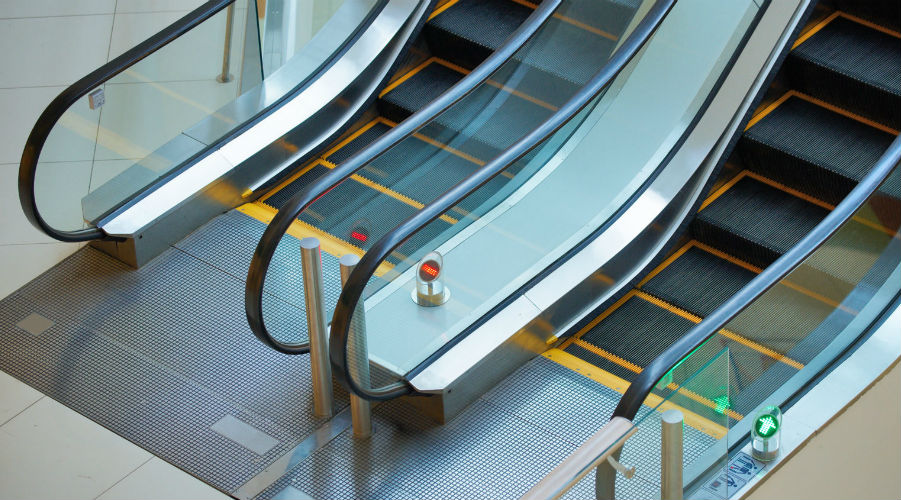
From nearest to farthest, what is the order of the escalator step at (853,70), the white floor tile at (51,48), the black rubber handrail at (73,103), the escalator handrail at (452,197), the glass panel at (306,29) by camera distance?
the escalator handrail at (452,197)
the black rubber handrail at (73,103)
the escalator step at (853,70)
the glass panel at (306,29)
the white floor tile at (51,48)

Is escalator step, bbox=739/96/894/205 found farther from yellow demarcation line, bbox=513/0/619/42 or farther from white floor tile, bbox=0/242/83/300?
white floor tile, bbox=0/242/83/300

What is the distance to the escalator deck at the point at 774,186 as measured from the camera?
20.8 ft

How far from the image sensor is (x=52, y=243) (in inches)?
267

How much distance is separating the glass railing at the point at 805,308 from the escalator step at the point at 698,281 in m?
1.21

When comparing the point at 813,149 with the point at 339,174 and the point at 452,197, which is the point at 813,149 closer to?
the point at 452,197

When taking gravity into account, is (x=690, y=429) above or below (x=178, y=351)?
above

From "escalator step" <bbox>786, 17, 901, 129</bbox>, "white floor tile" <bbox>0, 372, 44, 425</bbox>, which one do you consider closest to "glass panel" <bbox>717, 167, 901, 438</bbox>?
"escalator step" <bbox>786, 17, 901, 129</bbox>

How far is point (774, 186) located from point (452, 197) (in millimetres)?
1845

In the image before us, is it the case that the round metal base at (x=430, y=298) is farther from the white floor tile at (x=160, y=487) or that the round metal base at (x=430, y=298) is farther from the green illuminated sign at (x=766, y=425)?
the green illuminated sign at (x=766, y=425)

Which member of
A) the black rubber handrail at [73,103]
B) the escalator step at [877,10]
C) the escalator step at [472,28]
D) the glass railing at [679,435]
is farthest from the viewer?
the escalator step at [472,28]

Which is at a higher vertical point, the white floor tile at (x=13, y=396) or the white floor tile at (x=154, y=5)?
the white floor tile at (x=154, y=5)

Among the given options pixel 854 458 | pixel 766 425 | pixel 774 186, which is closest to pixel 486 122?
pixel 774 186

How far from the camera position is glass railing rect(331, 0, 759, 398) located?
5629 millimetres

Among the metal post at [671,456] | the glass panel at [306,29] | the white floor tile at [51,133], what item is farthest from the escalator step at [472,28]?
the metal post at [671,456]
